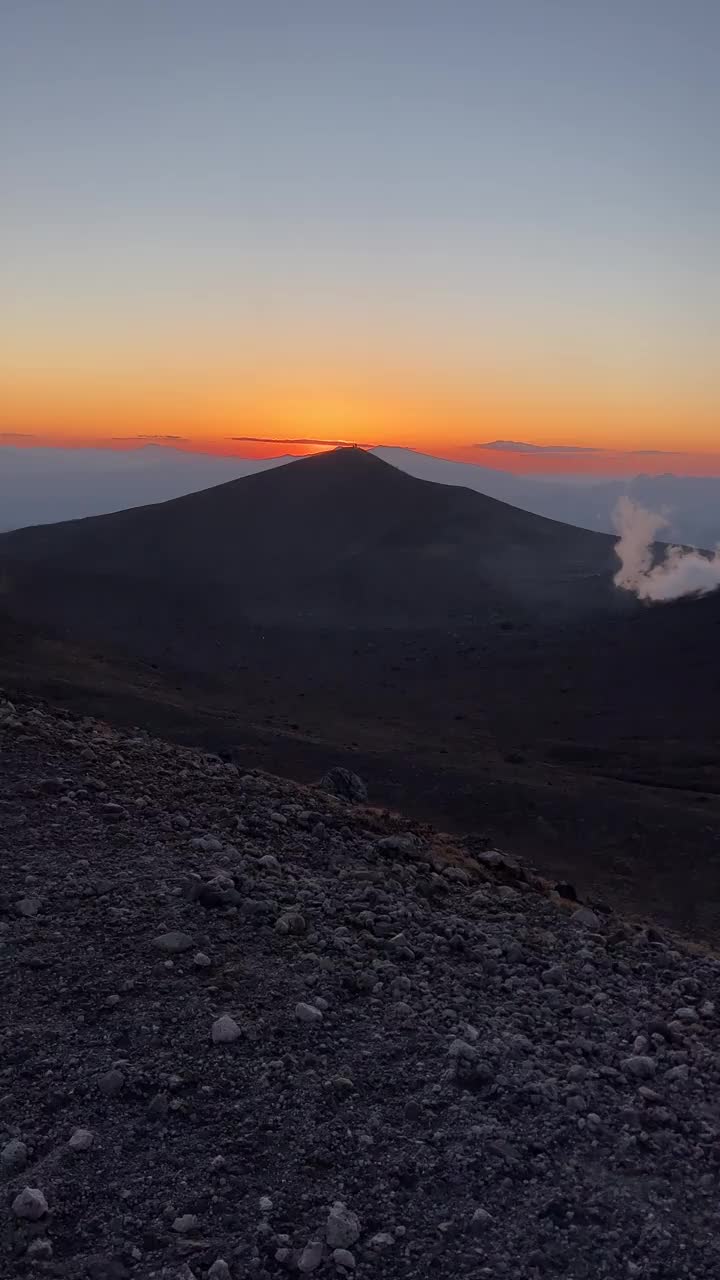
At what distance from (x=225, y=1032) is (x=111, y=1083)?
0.62 meters

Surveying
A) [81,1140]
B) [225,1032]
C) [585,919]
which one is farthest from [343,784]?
[81,1140]

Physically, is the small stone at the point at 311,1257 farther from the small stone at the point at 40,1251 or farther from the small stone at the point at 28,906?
the small stone at the point at 28,906

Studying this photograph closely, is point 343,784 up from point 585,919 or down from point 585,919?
down

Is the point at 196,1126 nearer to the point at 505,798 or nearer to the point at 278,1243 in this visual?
the point at 278,1243

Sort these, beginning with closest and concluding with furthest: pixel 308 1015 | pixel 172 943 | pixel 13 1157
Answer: pixel 13 1157, pixel 308 1015, pixel 172 943

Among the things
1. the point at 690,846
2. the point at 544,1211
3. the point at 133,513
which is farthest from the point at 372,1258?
the point at 133,513

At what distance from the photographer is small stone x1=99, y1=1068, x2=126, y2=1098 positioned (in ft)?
14.6

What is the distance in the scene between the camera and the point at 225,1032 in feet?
15.8

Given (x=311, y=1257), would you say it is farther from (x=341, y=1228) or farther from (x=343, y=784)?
(x=343, y=784)

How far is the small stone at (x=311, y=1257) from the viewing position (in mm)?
3559

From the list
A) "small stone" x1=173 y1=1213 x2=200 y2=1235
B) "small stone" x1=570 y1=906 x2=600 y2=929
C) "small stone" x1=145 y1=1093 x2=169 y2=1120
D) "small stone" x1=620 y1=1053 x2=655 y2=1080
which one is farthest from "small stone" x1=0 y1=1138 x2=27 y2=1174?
"small stone" x1=570 y1=906 x2=600 y2=929

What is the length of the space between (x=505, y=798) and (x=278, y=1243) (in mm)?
15890

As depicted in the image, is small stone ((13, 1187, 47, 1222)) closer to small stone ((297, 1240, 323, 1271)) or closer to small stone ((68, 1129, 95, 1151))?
small stone ((68, 1129, 95, 1151))

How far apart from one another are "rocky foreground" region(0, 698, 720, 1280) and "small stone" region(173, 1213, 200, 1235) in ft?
0.04
